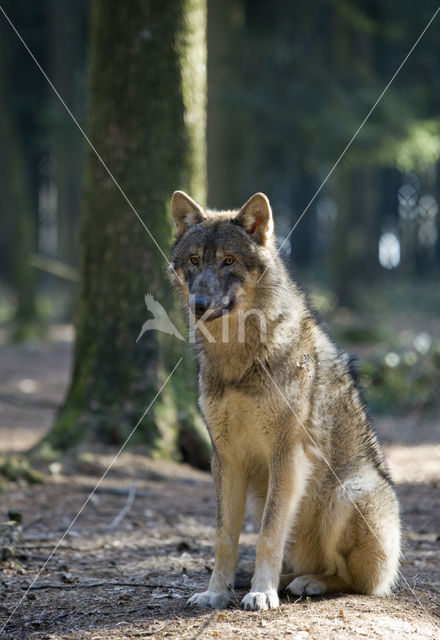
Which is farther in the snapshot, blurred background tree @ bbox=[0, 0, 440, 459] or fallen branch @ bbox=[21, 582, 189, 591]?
blurred background tree @ bbox=[0, 0, 440, 459]

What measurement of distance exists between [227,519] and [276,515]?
0.35 m

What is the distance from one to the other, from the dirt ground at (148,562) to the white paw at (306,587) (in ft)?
0.26

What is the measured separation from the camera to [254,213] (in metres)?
4.61

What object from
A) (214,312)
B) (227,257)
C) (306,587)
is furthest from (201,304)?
(306,587)

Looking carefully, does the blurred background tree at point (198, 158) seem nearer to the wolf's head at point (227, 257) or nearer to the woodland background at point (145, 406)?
the woodland background at point (145, 406)

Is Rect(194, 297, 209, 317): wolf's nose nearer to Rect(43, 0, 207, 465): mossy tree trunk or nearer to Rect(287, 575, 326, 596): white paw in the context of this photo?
Rect(287, 575, 326, 596): white paw

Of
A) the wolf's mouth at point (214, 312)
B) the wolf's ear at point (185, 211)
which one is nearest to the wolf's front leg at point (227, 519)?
the wolf's mouth at point (214, 312)

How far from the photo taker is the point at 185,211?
488 centimetres

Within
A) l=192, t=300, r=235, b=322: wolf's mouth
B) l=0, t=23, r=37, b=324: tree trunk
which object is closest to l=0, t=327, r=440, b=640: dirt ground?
l=192, t=300, r=235, b=322: wolf's mouth

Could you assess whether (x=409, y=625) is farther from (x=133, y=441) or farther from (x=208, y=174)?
(x=208, y=174)

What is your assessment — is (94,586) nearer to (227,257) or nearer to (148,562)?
(148,562)

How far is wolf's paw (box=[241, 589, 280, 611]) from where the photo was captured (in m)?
4.04

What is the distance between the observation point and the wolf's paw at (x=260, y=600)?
4.04 metres

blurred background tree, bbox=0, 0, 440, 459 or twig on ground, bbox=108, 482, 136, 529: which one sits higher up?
blurred background tree, bbox=0, 0, 440, 459
